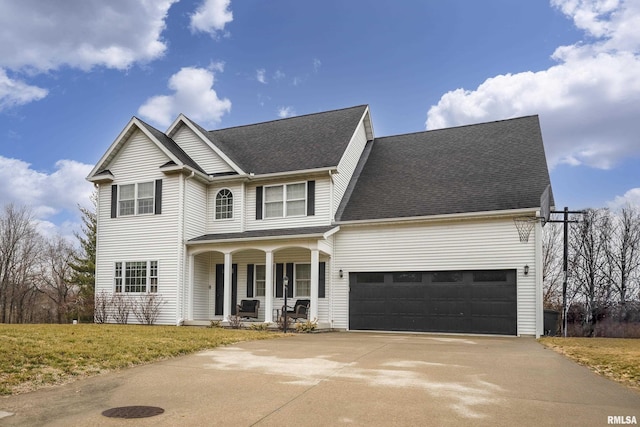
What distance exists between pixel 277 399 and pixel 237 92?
18.8m

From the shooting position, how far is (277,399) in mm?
6520

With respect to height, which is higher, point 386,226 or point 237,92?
point 237,92

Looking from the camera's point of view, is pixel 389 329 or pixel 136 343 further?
pixel 389 329

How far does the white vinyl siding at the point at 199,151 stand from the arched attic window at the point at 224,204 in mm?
887

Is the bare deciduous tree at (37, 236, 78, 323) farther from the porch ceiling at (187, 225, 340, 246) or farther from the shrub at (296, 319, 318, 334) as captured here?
the shrub at (296, 319, 318, 334)

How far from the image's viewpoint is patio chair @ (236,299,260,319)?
19141 mm

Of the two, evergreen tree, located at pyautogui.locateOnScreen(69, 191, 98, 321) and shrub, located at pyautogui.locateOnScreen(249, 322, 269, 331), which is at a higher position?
evergreen tree, located at pyautogui.locateOnScreen(69, 191, 98, 321)

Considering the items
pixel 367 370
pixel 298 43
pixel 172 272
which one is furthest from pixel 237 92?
pixel 367 370

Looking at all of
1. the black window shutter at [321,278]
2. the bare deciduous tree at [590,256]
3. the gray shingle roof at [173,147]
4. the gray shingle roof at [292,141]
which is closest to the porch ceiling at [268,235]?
the black window shutter at [321,278]

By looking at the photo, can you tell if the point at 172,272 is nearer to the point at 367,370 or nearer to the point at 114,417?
the point at 367,370

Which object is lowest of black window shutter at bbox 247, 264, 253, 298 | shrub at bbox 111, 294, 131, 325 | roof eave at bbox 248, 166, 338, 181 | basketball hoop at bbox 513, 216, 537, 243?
shrub at bbox 111, 294, 131, 325

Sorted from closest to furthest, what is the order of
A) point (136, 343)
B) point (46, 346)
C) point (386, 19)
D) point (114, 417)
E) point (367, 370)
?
1. point (114, 417)
2. point (367, 370)
3. point (46, 346)
4. point (136, 343)
5. point (386, 19)

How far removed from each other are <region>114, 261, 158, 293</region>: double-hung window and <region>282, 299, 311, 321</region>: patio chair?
5.32m

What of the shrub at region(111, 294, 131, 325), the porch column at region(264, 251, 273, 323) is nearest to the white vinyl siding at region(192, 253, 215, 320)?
the shrub at region(111, 294, 131, 325)
